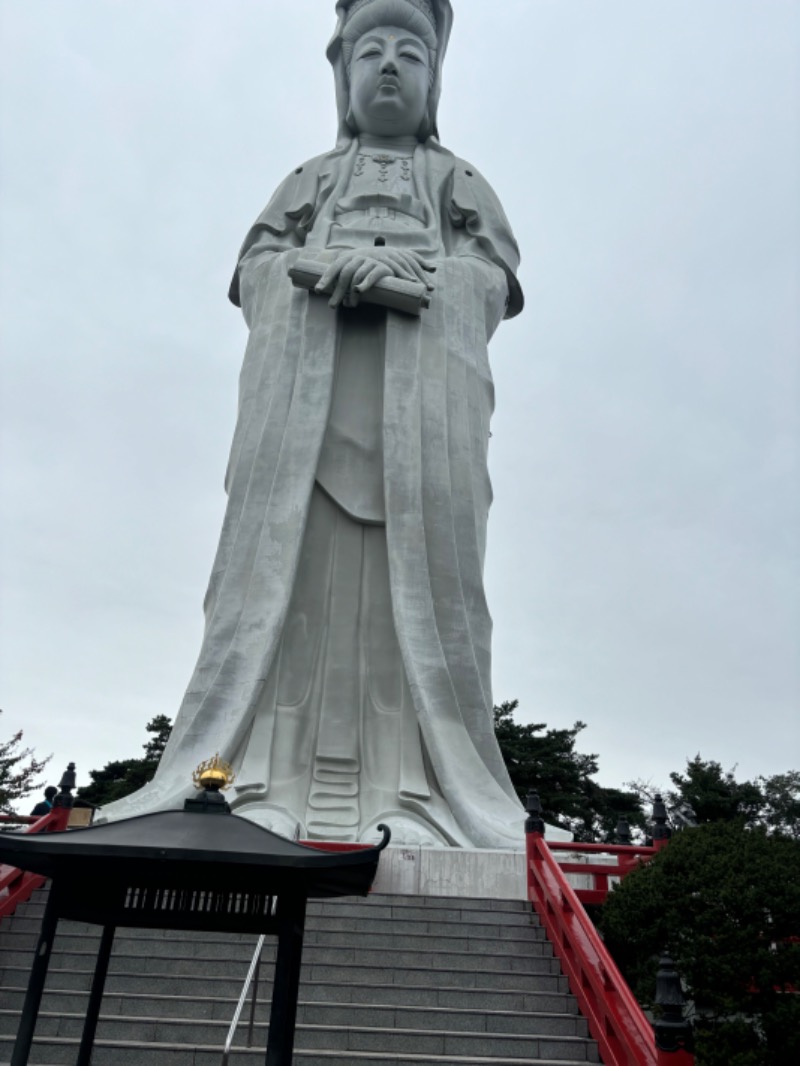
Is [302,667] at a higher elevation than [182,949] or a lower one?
higher

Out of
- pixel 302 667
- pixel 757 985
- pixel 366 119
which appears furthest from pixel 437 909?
pixel 366 119

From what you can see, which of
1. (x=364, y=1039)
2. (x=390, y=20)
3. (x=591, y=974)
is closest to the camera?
(x=364, y=1039)

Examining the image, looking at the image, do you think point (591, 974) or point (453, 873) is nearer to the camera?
point (591, 974)

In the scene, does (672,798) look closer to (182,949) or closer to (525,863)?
(525,863)

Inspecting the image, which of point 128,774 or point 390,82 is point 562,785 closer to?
point 128,774

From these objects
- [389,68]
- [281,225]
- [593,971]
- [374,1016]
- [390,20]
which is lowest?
[374,1016]

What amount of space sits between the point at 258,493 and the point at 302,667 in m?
1.57

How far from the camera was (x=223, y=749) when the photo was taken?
727 centimetres

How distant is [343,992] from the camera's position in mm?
4832

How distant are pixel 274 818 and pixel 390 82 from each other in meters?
7.87

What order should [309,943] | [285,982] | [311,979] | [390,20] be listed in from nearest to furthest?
[285,982] → [311,979] → [309,943] → [390,20]

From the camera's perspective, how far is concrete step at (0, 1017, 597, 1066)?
440cm

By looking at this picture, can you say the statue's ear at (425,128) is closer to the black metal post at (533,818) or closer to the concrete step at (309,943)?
the black metal post at (533,818)

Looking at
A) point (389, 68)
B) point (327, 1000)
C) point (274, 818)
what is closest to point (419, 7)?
point (389, 68)
